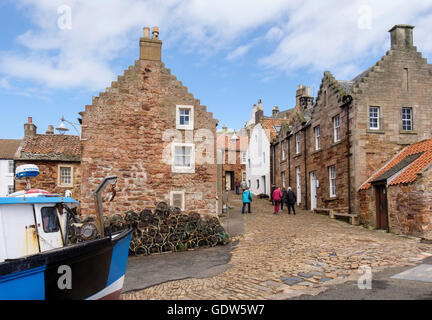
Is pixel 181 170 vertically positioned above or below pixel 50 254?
above

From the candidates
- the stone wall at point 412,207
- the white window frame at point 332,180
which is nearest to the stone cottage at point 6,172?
the white window frame at point 332,180

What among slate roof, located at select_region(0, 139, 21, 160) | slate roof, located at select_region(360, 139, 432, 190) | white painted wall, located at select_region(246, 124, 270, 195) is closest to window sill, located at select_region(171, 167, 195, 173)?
slate roof, located at select_region(360, 139, 432, 190)

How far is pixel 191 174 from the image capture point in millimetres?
19109

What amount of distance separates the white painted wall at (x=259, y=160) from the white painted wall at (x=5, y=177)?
1033 inches

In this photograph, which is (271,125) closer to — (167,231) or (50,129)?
(50,129)

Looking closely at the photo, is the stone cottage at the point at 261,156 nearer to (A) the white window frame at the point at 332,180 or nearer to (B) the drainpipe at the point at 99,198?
(A) the white window frame at the point at 332,180

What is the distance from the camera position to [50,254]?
5.84 m

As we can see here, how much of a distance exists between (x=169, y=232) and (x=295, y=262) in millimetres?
5966

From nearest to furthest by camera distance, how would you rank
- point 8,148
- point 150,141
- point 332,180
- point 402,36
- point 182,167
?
point 150,141, point 182,167, point 402,36, point 332,180, point 8,148

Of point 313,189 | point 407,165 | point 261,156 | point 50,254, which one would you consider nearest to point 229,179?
point 261,156

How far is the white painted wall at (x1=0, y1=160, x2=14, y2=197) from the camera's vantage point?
3875 cm

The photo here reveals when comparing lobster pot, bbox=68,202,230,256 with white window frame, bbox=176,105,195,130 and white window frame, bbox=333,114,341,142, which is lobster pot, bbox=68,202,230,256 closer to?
white window frame, bbox=176,105,195,130

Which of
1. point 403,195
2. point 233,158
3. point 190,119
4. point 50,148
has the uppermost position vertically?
point 190,119

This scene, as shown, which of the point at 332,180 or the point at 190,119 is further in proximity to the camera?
the point at 332,180
